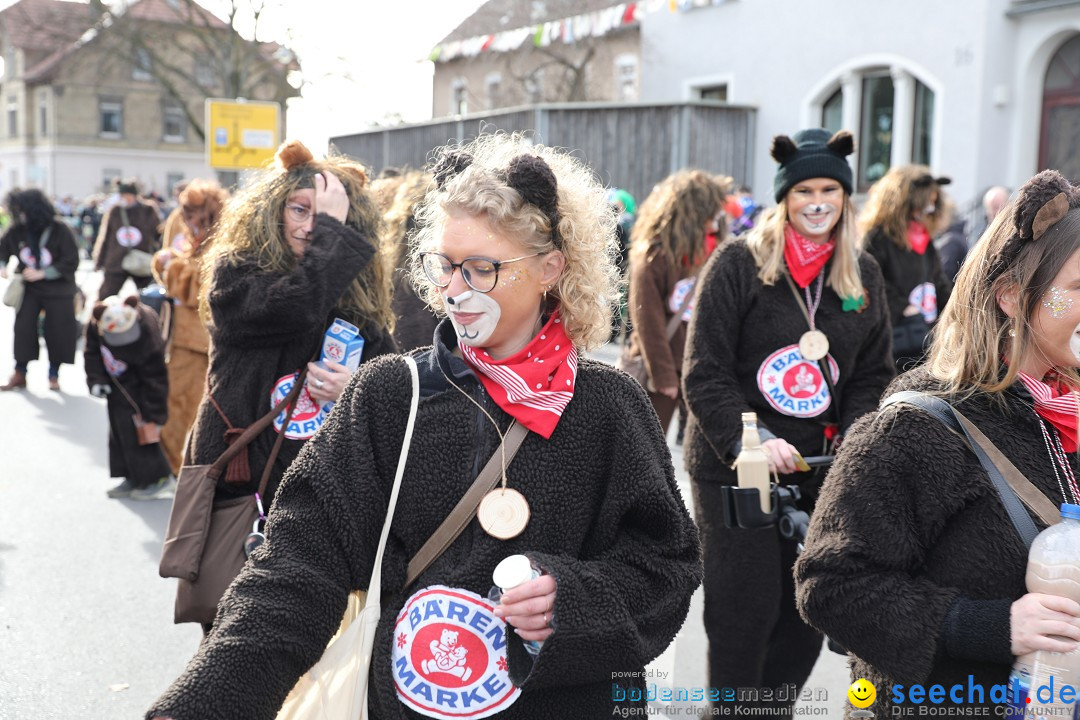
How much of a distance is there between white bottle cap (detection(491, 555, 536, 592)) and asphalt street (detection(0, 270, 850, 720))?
139 centimetres

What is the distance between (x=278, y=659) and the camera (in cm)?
191

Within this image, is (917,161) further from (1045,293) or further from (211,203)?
(1045,293)

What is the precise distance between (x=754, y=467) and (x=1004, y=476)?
134 cm

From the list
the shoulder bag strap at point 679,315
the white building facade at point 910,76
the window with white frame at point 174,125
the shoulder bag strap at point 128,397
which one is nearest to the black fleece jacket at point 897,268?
the shoulder bag strap at point 679,315

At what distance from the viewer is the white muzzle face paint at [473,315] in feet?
6.96

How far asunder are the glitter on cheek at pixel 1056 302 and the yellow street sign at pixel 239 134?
A: 1257 centimetres

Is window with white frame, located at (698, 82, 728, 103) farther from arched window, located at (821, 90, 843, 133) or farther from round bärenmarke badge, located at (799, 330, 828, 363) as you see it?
round bärenmarke badge, located at (799, 330, 828, 363)

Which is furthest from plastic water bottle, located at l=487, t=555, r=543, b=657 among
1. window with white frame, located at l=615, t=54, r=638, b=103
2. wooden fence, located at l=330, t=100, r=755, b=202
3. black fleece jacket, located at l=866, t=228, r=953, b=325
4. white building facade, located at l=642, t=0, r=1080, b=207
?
window with white frame, located at l=615, t=54, r=638, b=103

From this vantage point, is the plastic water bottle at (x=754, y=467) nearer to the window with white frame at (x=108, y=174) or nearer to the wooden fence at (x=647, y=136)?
the wooden fence at (x=647, y=136)

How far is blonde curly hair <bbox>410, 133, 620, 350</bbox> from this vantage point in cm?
214

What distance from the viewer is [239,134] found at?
14.0 meters

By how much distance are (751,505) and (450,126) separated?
20.6 meters

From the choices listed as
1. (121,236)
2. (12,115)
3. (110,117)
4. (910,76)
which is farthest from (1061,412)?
(12,115)

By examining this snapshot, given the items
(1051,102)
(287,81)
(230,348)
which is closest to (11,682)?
(230,348)
